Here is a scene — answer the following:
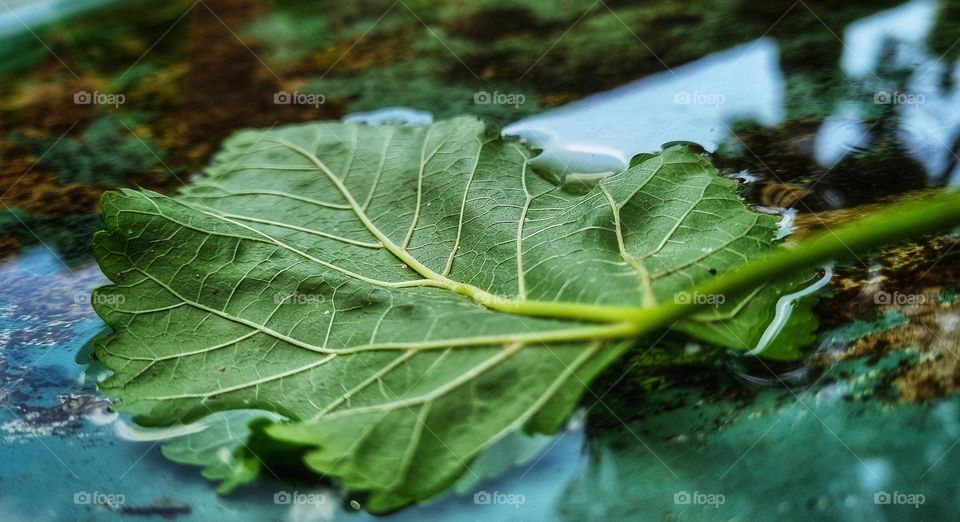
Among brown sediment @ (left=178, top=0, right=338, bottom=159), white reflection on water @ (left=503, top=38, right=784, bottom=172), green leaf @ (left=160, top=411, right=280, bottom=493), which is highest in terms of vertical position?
brown sediment @ (left=178, top=0, right=338, bottom=159)

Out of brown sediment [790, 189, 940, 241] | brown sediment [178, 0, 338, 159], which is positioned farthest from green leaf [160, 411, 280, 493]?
brown sediment [790, 189, 940, 241]

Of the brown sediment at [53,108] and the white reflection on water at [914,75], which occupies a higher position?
the brown sediment at [53,108]

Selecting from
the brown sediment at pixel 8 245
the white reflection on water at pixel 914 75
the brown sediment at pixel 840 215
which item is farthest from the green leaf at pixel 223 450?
the white reflection on water at pixel 914 75

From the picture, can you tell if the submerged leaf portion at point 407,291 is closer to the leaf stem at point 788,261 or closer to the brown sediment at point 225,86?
the leaf stem at point 788,261

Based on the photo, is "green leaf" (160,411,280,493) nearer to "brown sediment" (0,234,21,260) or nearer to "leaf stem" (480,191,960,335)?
"leaf stem" (480,191,960,335)

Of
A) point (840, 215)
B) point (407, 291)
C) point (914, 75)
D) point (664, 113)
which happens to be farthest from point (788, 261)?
point (914, 75)

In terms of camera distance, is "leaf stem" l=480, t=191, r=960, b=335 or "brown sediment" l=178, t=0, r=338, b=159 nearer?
"leaf stem" l=480, t=191, r=960, b=335

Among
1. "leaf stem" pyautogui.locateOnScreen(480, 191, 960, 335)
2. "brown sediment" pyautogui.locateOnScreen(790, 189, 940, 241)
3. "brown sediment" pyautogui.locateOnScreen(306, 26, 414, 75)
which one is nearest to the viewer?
"leaf stem" pyautogui.locateOnScreen(480, 191, 960, 335)
